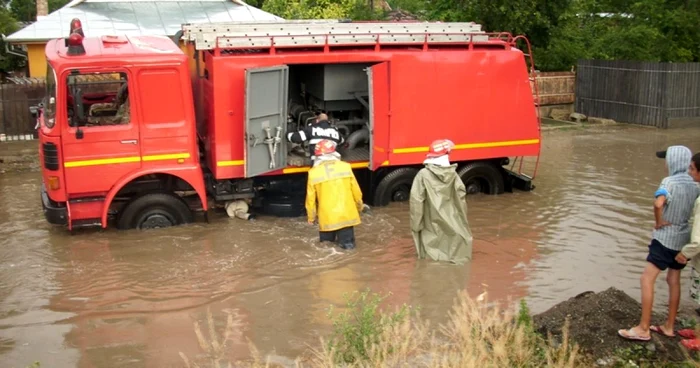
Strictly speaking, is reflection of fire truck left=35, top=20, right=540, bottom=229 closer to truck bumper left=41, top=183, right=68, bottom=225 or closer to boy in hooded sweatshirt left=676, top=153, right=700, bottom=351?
truck bumper left=41, top=183, right=68, bottom=225

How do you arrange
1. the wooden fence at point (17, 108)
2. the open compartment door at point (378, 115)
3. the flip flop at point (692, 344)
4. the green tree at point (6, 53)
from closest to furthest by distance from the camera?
the flip flop at point (692, 344) < the open compartment door at point (378, 115) < the wooden fence at point (17, 108) < the green tree at point (6, 53)

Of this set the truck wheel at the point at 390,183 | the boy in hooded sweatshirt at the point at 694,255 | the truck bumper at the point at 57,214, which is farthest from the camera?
the truck wheel at the point at 390,183

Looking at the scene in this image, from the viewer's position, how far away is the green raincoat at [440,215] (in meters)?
8.80

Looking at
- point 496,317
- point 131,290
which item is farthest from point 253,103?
point 496,317

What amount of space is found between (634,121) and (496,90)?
34.3 ft

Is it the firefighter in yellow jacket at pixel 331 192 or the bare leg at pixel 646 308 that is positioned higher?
the firefighter in yellow jacket at pixel 331 192

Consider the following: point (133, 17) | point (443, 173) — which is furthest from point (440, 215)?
point (133, 17)

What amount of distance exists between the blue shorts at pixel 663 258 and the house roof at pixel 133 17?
59.7 feet

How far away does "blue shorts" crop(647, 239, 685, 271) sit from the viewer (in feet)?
20.5

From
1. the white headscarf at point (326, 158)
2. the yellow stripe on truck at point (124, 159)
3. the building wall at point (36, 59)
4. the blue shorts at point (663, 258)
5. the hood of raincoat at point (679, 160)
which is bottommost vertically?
the blue shorts at point (663, 258)

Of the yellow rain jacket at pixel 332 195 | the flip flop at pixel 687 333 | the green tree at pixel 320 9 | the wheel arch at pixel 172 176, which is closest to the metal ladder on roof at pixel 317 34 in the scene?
the wheel arch at pixel 172 176

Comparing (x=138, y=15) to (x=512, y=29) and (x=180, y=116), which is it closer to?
(x=512, y=29)

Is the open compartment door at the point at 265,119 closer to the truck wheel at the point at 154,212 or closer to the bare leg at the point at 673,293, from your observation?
the truck wheel at the point at 154,212

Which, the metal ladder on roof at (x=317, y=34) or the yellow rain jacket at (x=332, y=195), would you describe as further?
the metal ladder on roof at (x=317, y=34)
